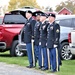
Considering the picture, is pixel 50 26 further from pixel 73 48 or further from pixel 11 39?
pixel 11 39

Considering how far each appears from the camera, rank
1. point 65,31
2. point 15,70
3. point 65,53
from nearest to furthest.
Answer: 1. point 15,70
2. point 65,53
3. point 65,31

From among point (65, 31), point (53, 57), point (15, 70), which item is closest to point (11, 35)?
point (65, 31)

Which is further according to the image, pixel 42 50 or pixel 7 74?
pixel 42 50

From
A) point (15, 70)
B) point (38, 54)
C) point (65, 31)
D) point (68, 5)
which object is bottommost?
point (15, 70)

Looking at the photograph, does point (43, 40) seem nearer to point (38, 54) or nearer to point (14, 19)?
point (38, 54)

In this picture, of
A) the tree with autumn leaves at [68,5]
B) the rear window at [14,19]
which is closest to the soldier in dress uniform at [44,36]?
the rear window at [14,19]

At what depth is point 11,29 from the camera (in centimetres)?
1802

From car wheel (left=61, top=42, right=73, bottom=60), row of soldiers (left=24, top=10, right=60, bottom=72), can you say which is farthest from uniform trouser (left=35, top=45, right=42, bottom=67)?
car wheel (left=61, top=42, right=73, bottom=60)

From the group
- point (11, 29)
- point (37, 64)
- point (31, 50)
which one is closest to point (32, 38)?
point (31, 50)

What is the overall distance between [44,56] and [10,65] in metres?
2.01

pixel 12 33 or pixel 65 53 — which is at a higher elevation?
pixel 12 33

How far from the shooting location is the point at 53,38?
12.1 metres

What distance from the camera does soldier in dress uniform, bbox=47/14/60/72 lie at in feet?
39.3

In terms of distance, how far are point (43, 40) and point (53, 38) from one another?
0.63 metres
